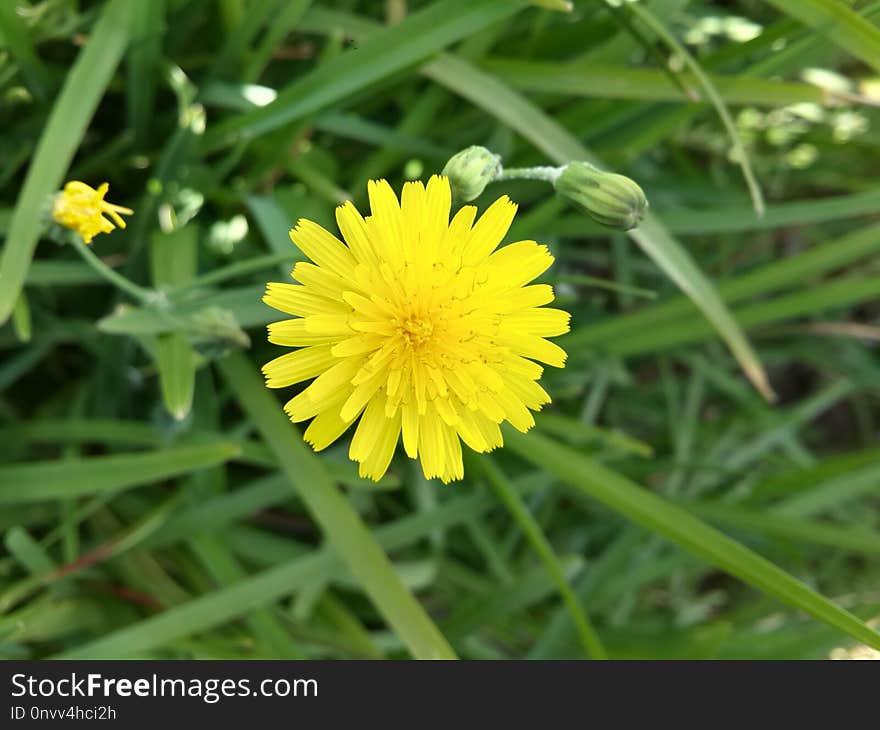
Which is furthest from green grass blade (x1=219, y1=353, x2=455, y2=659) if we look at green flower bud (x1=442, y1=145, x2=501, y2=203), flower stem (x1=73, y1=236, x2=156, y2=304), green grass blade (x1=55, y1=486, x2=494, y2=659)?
green flower bud (x1=442, y1=145, x2=501, y2=203)

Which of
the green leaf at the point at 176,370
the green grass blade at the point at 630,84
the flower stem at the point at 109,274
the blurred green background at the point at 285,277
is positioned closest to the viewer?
the flower stem at the point at 109,274

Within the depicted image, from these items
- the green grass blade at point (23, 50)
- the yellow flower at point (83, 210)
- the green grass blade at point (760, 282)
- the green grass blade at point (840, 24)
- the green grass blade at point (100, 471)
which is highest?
the green grass blade at point (23, 50)

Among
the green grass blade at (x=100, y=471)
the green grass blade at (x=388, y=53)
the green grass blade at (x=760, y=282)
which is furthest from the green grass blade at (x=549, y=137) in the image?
the green grass blade at (x=100, y=471)

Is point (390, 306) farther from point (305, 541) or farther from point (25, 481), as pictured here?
point (305, 541)

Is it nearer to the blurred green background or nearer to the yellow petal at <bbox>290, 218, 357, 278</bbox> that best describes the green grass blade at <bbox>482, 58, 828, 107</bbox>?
the blurred green background

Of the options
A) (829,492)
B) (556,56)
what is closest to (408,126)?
(556,56)

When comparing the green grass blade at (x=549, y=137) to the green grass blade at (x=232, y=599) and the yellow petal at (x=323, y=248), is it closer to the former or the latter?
the yellow petal at (x=323, y=248)
